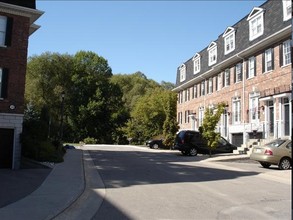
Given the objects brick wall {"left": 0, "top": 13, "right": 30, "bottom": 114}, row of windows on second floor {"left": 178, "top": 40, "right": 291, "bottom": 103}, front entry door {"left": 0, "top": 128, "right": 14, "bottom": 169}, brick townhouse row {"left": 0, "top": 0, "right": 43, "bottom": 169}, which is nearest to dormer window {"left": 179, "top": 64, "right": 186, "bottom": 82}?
row of windows on second floor {"left": 178, "top": 40, "right": 291, "bottom": 103}

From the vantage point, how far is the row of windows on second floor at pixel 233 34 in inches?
1092

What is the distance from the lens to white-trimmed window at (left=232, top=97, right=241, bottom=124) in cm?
3447

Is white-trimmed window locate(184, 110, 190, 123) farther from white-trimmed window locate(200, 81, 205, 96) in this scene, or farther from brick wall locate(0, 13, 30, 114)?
brick wall locate(0, 13, 30, 114)

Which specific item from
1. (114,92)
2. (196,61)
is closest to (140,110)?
(114,92)

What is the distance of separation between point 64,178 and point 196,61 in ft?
113

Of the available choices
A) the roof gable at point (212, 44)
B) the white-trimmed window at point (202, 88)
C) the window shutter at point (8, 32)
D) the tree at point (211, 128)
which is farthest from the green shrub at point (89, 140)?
the window shutter at point (8, 32)

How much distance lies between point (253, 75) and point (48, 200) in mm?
24527

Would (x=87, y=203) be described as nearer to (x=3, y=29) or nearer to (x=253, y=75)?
(x=3, y=29)

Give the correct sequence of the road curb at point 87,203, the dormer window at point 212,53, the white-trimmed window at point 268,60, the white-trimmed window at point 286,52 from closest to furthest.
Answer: the road curb at point 87,203, the white-trimmed window at point 286,52, the white-trimmed window at point 268,60, the dormer window at point 212,53

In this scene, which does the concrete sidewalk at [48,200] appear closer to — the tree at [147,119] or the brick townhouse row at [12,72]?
the brick townhouse row at [12,72]

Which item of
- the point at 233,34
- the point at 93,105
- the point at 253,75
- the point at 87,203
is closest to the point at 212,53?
the point at 233,34

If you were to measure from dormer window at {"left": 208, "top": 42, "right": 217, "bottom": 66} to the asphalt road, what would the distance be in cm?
2402

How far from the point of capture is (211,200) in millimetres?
11000

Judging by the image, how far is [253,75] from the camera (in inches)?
1259
